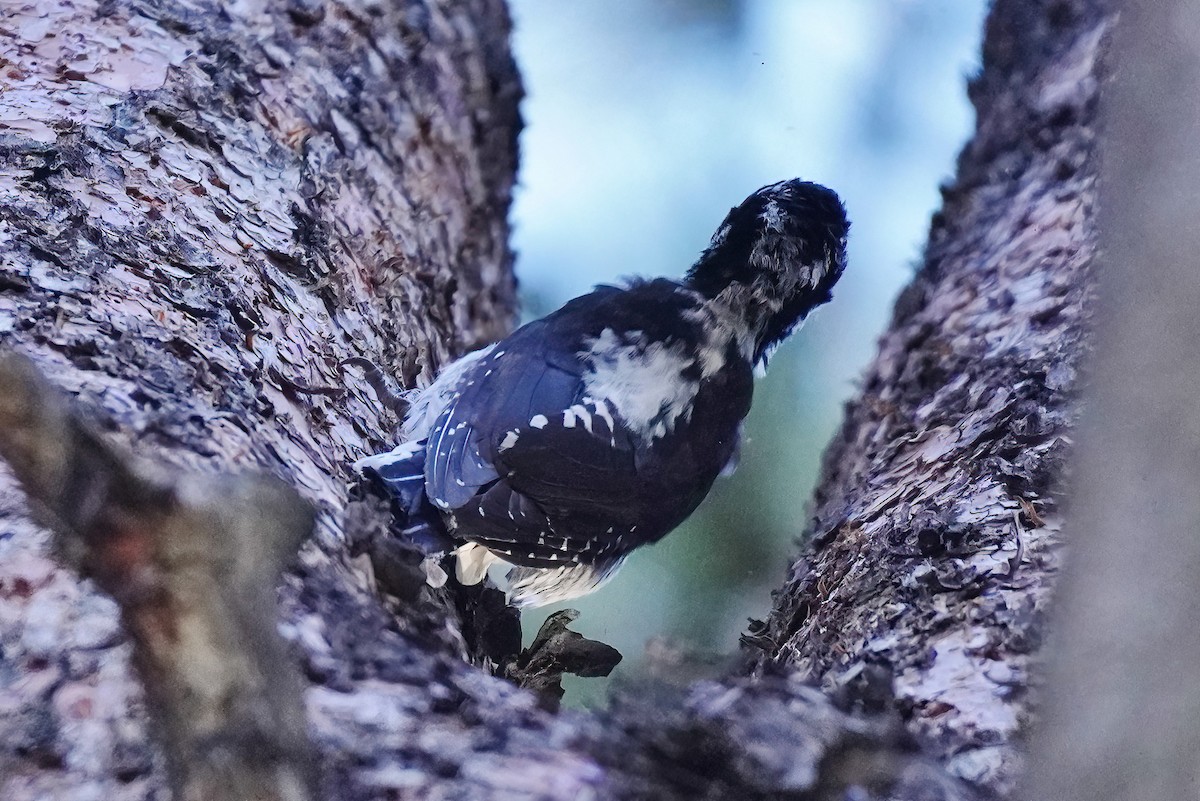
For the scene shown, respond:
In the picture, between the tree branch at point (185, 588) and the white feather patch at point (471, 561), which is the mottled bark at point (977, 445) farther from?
the tree branch at point (185, 588)

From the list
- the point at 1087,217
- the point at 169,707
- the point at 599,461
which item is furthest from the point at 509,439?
the point at 1087,217

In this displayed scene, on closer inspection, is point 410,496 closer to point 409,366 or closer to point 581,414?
point 581,414

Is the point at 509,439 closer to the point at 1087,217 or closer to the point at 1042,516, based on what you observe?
the point at 1042,516

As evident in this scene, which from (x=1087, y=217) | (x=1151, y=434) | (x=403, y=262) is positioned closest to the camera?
(x=1151, y=434)

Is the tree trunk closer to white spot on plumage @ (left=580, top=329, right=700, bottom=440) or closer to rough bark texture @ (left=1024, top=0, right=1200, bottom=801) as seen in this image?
rough bark texture @ (left=1024, top=0, right=1200, bottom=801)

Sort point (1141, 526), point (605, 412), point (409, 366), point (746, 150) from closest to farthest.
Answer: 1. point (1141, 526)
2. point (605, 412)
3. point (409, 366)
4. point (746, 150)

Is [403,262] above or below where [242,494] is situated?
above

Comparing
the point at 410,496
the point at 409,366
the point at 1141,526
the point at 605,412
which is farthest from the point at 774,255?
the point at 1141,526

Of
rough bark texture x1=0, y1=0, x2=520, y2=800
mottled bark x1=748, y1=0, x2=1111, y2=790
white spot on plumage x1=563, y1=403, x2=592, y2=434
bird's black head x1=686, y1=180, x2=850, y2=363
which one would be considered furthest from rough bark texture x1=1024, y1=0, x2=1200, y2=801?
bird's black head x1=686, y1=180, x2=850, y2=363
